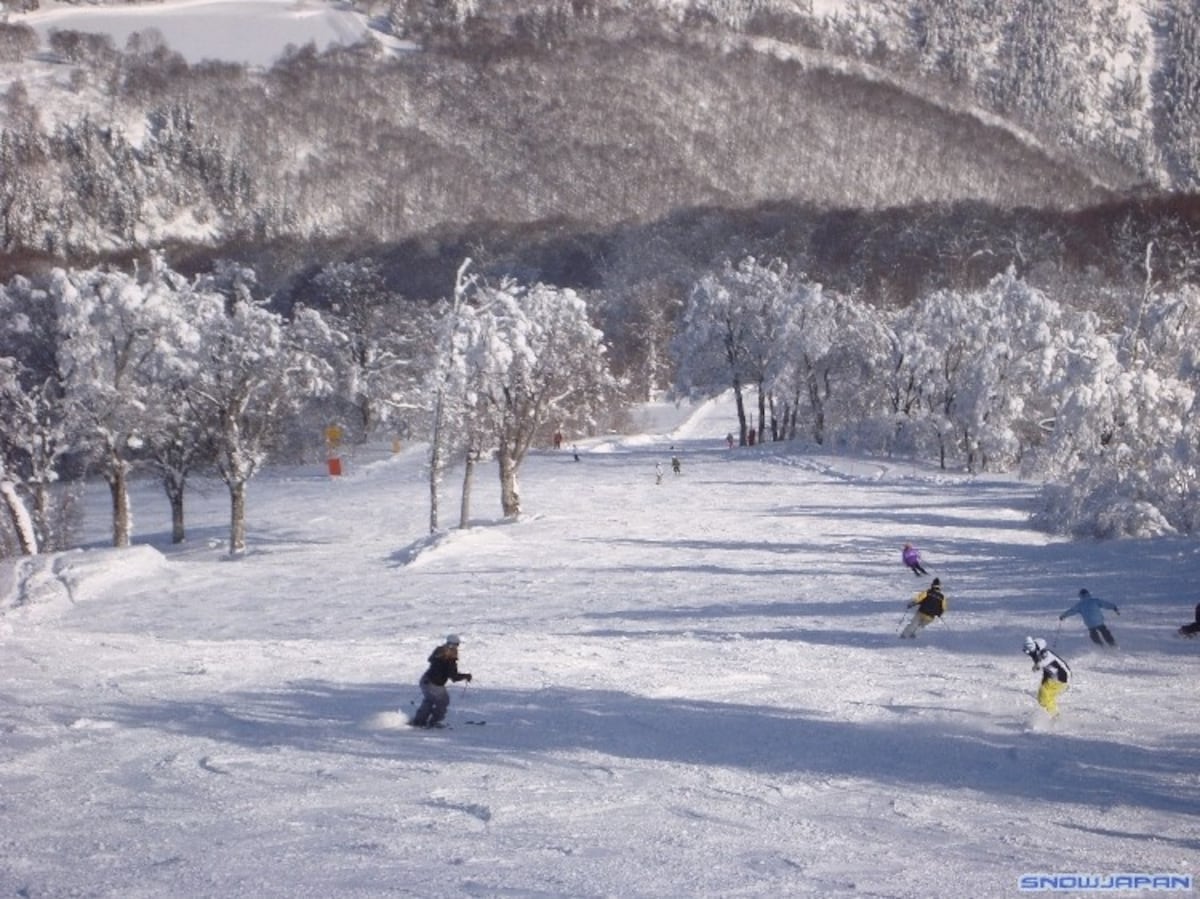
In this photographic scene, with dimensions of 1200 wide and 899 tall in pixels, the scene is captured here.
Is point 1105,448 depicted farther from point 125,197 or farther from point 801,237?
point 125,197

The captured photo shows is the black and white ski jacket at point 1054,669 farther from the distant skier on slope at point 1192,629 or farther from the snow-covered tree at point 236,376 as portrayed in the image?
the snow-covered tree at point 236,376

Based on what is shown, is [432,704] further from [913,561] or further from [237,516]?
[237,516]

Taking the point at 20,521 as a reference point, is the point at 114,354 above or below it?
above

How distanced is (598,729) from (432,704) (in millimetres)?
2099

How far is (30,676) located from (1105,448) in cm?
3023

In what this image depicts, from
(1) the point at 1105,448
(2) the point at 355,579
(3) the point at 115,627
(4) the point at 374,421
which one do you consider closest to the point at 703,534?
(2) the point at 355,579

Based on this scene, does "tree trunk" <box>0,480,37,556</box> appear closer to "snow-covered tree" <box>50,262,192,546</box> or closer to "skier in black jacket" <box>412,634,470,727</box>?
"snow-covered tree" <box>50,262,192,546</box>

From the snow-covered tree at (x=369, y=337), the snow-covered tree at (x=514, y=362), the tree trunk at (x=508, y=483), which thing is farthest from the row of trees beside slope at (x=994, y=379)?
the snow-covered tree at (x=369, y=337)

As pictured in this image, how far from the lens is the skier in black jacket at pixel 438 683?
12.5 metres

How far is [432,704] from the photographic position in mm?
12586

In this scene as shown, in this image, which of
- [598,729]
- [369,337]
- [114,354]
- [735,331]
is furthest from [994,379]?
[598,729]

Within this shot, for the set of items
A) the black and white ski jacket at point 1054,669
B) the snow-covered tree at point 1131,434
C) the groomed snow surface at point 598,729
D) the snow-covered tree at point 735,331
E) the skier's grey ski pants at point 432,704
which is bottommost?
the groomed snow surface at point 598,729

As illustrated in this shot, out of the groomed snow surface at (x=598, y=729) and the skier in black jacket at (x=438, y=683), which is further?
the skier in black jacket at (x=438, y=683)

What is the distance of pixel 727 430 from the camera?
7994 centimetres
